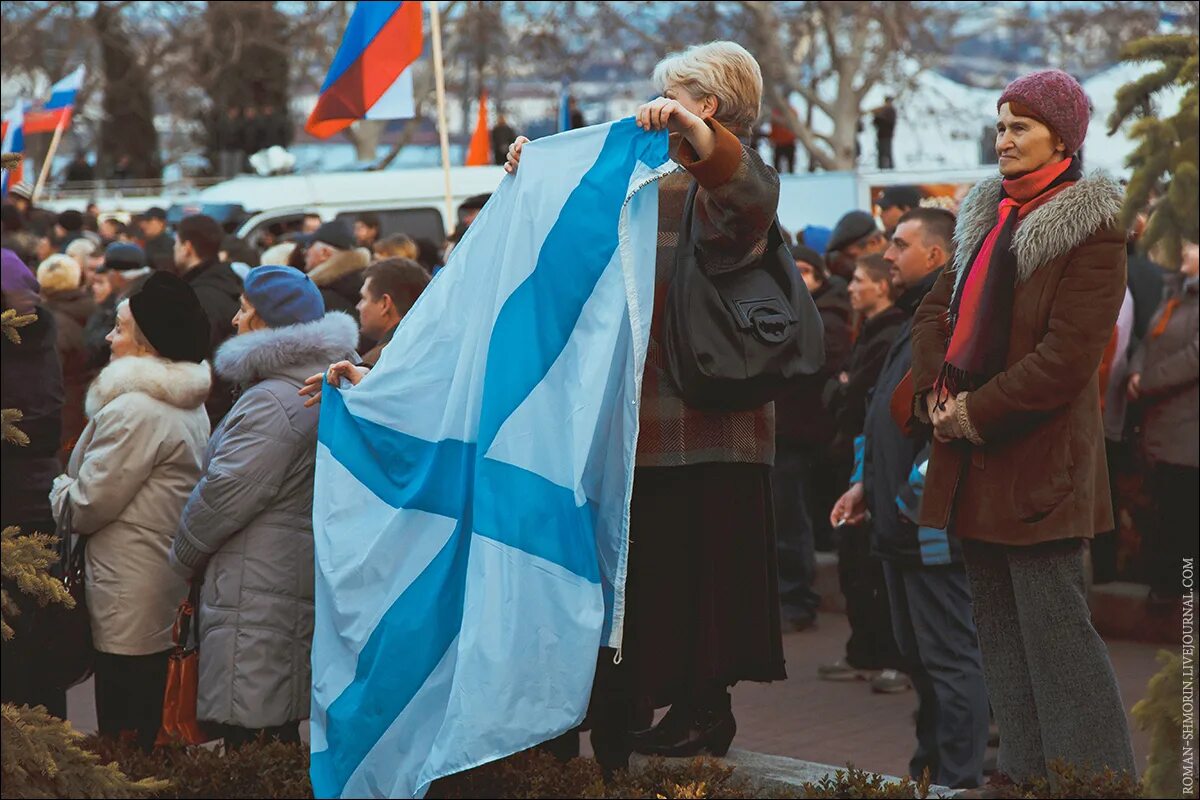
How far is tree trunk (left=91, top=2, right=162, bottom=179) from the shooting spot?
129 feet

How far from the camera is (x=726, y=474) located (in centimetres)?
450

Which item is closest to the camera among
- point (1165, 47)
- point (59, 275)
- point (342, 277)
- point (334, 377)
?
point (334, 377)

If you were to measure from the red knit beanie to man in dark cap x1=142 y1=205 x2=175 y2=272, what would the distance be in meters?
5.74

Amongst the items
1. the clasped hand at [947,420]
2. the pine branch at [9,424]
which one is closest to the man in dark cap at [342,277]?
the clasped hand at [947,420]

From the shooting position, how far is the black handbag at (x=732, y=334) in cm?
427

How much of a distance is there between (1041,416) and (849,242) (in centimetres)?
529

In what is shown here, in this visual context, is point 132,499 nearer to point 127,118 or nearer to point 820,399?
point 820,399

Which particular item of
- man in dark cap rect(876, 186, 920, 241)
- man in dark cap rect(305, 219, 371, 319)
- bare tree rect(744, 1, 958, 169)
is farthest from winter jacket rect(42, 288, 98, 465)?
bare tree rect(744, 1, 958, 169)

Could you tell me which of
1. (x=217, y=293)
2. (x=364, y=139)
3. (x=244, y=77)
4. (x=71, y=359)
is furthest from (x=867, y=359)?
(x=244, y=77)

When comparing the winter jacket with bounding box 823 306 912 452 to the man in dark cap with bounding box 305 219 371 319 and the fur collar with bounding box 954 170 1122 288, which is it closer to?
the fur collar with bounding box 954 170 1122 288

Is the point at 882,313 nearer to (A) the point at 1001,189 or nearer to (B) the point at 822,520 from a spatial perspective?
(A) the point at 1001,189

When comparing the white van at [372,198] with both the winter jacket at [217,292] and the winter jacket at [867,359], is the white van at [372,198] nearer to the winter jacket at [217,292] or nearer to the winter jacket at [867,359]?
the winter jacket at [217,292]

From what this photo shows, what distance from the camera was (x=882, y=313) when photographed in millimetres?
6746

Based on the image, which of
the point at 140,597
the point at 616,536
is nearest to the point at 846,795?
the point at 616,536
